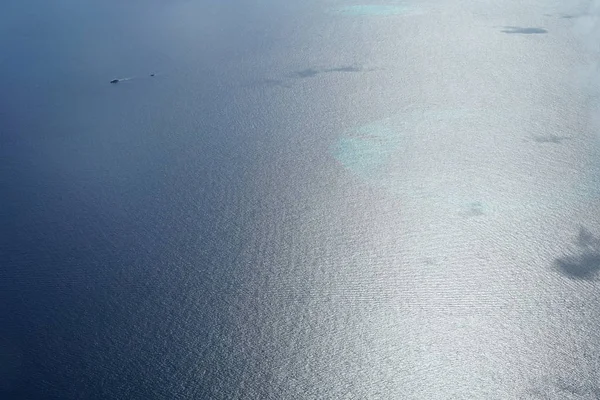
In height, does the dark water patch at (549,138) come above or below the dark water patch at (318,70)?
below

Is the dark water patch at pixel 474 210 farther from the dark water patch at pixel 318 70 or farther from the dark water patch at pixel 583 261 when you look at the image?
the dark water patch at pixel 318 70

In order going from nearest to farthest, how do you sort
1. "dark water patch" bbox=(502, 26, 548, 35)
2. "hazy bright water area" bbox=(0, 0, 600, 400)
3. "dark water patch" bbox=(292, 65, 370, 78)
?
"hazy bright water area" bbox=(0, 0, 600, 400)
"dark water patch" bbox=(292, 65, 370, 78)
"dark water patch" bbox=(502, 26, 548, 35)

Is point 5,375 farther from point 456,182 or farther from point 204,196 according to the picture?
point 456,182

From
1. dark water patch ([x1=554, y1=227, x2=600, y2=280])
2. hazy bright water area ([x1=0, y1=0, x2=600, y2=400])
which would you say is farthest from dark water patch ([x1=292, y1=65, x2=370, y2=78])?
dark water patch ([x1=554, y1=227, x2=600, y2=280])

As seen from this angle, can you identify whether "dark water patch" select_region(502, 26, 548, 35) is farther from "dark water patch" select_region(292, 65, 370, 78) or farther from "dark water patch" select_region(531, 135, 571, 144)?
"dark water patch" select_region(531, 135, 571, 144)

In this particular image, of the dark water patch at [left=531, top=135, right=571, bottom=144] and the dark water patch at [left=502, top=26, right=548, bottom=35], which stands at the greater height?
the dark water patch at [left=502, top=26, right=548, bottom=35]

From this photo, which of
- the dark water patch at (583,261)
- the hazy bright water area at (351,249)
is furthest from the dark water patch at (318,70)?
the dark water patch at (583,261)

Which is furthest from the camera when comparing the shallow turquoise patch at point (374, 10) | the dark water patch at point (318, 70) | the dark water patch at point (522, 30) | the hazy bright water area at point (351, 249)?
the shallow turquoise patch at point (374, 10)

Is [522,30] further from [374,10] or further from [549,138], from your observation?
[549,138]
